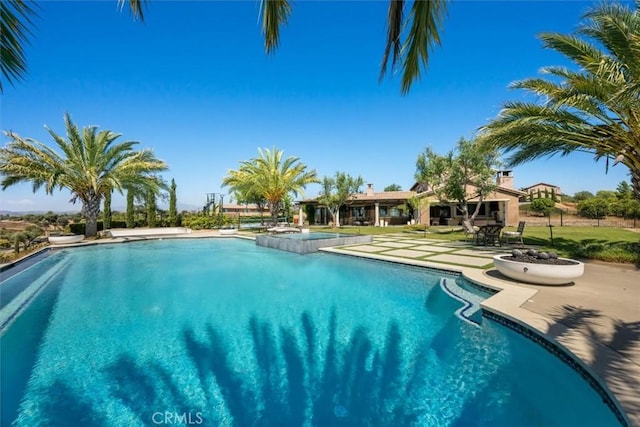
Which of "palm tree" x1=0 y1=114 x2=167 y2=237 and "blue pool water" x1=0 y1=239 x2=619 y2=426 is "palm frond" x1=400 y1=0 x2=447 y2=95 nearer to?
"blue pool water" x1=0 y1=239 x2=619 y2=426

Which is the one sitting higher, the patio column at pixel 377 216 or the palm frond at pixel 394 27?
the palm frond at pixel 394 27

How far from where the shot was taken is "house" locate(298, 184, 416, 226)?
31000mm

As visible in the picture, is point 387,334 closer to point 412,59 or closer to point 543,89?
point 412,59

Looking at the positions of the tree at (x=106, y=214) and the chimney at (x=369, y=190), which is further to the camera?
the chimney at (x=369, y=190)

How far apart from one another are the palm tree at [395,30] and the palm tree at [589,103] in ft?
26.7

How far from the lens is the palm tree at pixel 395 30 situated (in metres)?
1.89

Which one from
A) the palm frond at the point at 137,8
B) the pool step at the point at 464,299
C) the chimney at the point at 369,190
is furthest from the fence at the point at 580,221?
the palm frond at the point at 137,8

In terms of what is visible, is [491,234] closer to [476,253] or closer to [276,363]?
[476,253]

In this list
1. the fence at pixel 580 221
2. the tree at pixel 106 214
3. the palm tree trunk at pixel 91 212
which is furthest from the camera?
the tree at pixel 106 214

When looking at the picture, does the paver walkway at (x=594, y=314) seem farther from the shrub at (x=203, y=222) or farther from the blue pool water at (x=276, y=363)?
the shrub at (x=203, y=222)

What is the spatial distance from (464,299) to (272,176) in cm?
1925

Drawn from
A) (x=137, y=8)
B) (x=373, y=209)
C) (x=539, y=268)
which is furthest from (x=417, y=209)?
(x=137, y=8)

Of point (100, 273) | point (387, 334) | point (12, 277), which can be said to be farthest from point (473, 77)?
point (12, 277)

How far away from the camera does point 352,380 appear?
3.82m
